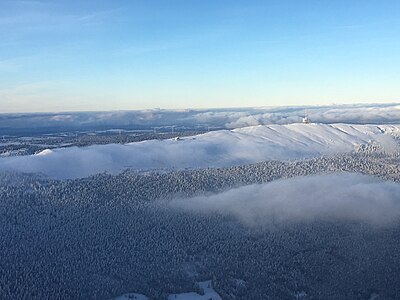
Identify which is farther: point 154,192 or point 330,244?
point 154,192

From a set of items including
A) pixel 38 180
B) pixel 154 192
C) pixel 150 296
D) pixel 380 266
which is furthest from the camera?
pixel 38 180

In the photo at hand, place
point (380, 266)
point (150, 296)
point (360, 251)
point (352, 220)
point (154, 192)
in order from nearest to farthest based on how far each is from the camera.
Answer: point (150, 296)
point (380, 266)
point (360, 251)
point (352, 220)
point (154, 192)

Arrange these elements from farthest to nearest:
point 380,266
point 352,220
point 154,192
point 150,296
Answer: point 154,192 < point 352,220 < point 380,266 < point 150,296

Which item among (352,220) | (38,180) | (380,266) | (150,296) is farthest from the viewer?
(38,180)

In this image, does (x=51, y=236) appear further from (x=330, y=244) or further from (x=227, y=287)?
(x=330, y=244)

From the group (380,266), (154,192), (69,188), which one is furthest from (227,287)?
(69,188)

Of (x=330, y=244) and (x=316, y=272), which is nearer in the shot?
(x=316, y=272)

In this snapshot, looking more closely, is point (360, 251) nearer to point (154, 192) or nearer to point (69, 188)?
point (154, 192)

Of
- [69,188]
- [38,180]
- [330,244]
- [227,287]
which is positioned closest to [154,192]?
[69,188]
